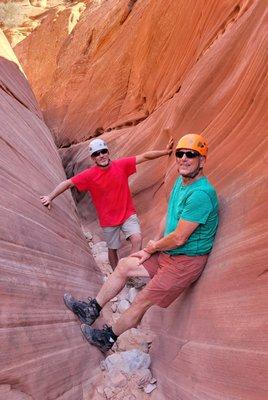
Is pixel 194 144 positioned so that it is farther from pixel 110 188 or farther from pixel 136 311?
pixel 110 188

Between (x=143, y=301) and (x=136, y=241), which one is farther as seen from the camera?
(x=136, y=241)

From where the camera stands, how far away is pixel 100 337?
4145 mm

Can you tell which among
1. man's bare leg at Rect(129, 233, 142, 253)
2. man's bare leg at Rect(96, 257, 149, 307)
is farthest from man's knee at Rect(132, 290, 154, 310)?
man's bare leg at Rect(129, 233, 142, 253)

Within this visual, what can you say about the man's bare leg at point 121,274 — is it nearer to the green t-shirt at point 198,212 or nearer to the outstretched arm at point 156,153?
the green t-shirt at point 198,212

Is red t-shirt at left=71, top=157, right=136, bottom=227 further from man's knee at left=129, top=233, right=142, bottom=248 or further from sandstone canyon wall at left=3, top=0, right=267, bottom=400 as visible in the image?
sandstone canyon wall at left=3, top=0, right=267, bottom=400

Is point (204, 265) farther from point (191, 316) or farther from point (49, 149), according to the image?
point (49, 149)

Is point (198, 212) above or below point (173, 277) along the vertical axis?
above

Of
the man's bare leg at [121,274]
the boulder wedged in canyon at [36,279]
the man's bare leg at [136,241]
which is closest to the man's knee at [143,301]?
the man's bare leg at [121,274]

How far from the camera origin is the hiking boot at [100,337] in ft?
13.5

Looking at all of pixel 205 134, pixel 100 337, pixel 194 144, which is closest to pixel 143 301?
pixel 100 337

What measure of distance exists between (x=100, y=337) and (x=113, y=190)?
1.95 metres

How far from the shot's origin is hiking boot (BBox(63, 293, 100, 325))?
4141 mm

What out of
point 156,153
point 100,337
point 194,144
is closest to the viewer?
point 194,144

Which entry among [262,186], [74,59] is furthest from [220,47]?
[74,59]
